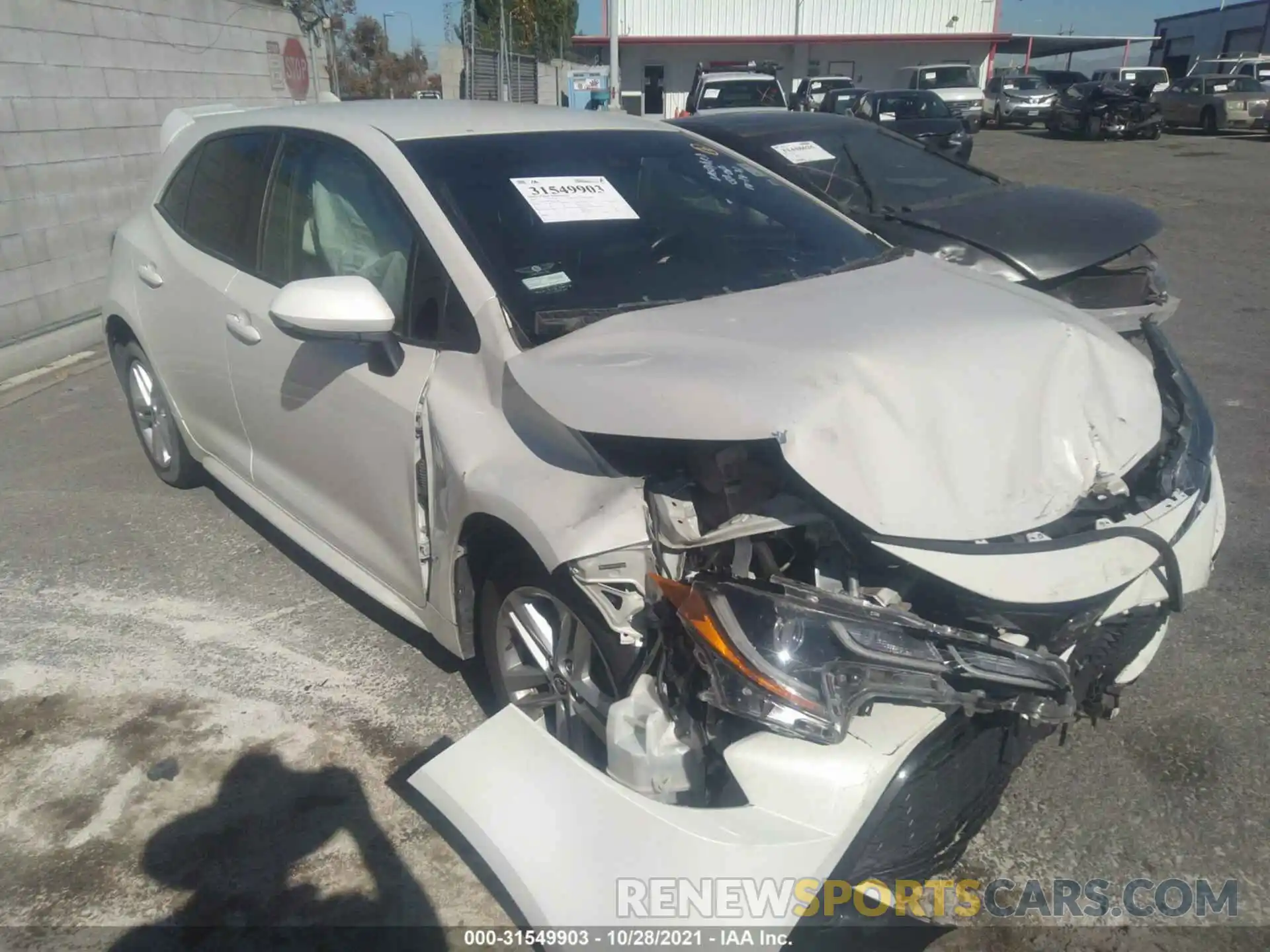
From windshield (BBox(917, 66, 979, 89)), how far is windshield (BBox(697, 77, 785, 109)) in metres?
9.61

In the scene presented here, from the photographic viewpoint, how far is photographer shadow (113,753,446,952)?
2.34 meters

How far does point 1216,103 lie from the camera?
24609mm

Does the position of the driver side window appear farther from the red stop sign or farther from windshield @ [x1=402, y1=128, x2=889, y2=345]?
the red stop sign

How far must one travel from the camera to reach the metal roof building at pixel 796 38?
37344 mm

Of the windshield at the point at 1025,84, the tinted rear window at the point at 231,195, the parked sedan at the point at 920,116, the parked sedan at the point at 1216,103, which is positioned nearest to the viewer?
the tinted rear window at the point at 231,195

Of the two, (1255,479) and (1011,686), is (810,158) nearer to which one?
(1255,479)

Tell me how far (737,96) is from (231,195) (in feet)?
53.0

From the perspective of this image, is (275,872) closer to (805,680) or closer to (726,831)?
(726,831)

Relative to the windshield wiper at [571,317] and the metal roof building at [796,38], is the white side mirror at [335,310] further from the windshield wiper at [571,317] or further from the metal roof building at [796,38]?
the metal roof building at [796,38]

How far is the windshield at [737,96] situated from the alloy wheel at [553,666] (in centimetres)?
1721

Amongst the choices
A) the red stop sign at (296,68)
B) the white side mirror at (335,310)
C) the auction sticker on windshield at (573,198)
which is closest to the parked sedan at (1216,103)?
the red stop sign at (296,68)

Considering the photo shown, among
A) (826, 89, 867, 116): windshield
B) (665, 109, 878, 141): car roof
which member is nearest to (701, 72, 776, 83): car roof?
(826, 89, 867, 116): windshield

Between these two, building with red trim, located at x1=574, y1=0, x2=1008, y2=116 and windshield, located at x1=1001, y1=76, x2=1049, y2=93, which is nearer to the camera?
windshield, located at x1=1001, y1=76, x2=1049, y2=93

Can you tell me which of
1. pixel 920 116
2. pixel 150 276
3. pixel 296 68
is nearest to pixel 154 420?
pixel 150 276
